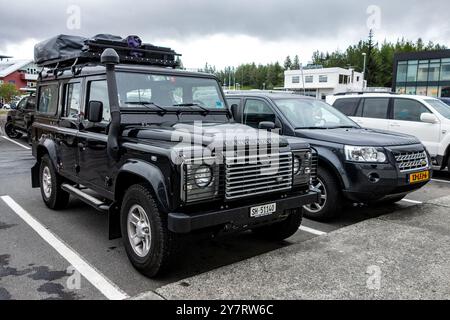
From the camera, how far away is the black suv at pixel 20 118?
15062 millimetres

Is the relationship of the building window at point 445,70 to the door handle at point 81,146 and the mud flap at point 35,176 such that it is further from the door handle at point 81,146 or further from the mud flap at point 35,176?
the door handle at point 81,146

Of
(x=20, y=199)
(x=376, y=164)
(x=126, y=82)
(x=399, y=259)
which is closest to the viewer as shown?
(x=399, y=259)

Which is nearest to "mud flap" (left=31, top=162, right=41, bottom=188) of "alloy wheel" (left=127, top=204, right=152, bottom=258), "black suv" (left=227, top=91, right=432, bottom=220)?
"alloy wheel" (left=127, top=204, right=152, bottom=258)

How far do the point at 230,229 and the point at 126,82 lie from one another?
7.12 feet

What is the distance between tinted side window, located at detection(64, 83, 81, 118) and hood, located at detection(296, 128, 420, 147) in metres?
3.27

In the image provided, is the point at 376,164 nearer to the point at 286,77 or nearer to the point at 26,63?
the point at 286,77

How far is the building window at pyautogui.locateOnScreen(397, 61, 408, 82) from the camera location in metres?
50.5

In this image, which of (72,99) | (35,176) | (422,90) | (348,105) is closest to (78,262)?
(72,99)

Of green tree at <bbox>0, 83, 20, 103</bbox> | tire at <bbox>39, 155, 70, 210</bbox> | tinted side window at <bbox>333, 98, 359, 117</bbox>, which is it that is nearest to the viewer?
tire at <bbox>39, 155, 70, 210</bbox>

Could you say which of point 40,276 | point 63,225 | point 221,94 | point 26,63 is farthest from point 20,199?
point 26,63

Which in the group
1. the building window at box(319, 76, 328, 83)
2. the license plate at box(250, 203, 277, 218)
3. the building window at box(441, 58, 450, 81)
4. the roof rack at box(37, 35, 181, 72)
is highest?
the building window at box(319, 76, 328, 83)

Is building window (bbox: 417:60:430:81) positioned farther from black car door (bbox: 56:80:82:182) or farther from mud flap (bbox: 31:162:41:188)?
black car door (bbox: 56:80:82:182)
